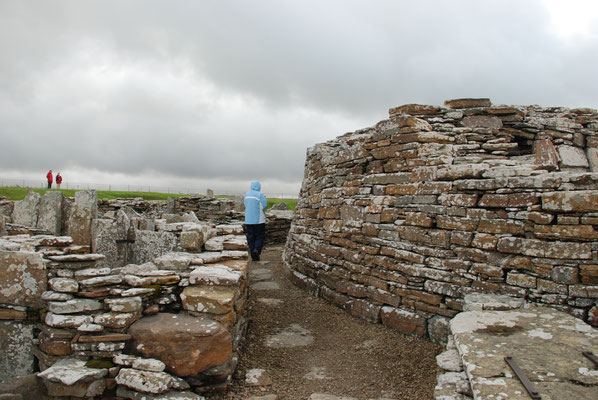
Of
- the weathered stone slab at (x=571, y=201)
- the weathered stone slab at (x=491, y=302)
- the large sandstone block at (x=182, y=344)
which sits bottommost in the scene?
the large sandstone block at (x=182, y=344)

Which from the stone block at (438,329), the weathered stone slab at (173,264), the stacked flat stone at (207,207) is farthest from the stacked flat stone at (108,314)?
the stacked flat stone at (207,207)

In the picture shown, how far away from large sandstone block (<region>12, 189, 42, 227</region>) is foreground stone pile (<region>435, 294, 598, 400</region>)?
6394 millimetres

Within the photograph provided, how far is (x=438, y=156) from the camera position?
5.73m

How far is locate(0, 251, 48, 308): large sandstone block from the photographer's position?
3721mm

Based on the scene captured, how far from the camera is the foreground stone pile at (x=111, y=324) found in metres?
3.38

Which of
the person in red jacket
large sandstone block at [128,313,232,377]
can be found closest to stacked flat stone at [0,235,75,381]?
large sandstone block at [128,313,232,377]

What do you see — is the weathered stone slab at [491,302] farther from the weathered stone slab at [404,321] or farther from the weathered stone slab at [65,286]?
the weathered stone slab at [65,286]

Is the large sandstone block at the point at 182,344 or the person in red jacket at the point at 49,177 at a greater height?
the person in red jacket at the point at 49,177

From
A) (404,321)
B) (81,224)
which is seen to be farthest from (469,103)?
(81,224)

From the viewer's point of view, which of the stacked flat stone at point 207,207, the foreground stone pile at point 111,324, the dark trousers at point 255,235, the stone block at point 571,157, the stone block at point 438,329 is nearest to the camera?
the foreground stone pile at point 111,324

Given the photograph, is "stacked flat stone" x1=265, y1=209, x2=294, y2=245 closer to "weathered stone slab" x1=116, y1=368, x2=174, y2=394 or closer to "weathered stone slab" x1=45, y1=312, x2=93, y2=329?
"weathered stone slab" x1=45, y1=312, x2=93, y2=329

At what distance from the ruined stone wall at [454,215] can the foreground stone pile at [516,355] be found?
653 millimetres

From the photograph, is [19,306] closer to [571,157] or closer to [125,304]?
[125,304]

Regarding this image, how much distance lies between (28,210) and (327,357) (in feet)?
17.7
